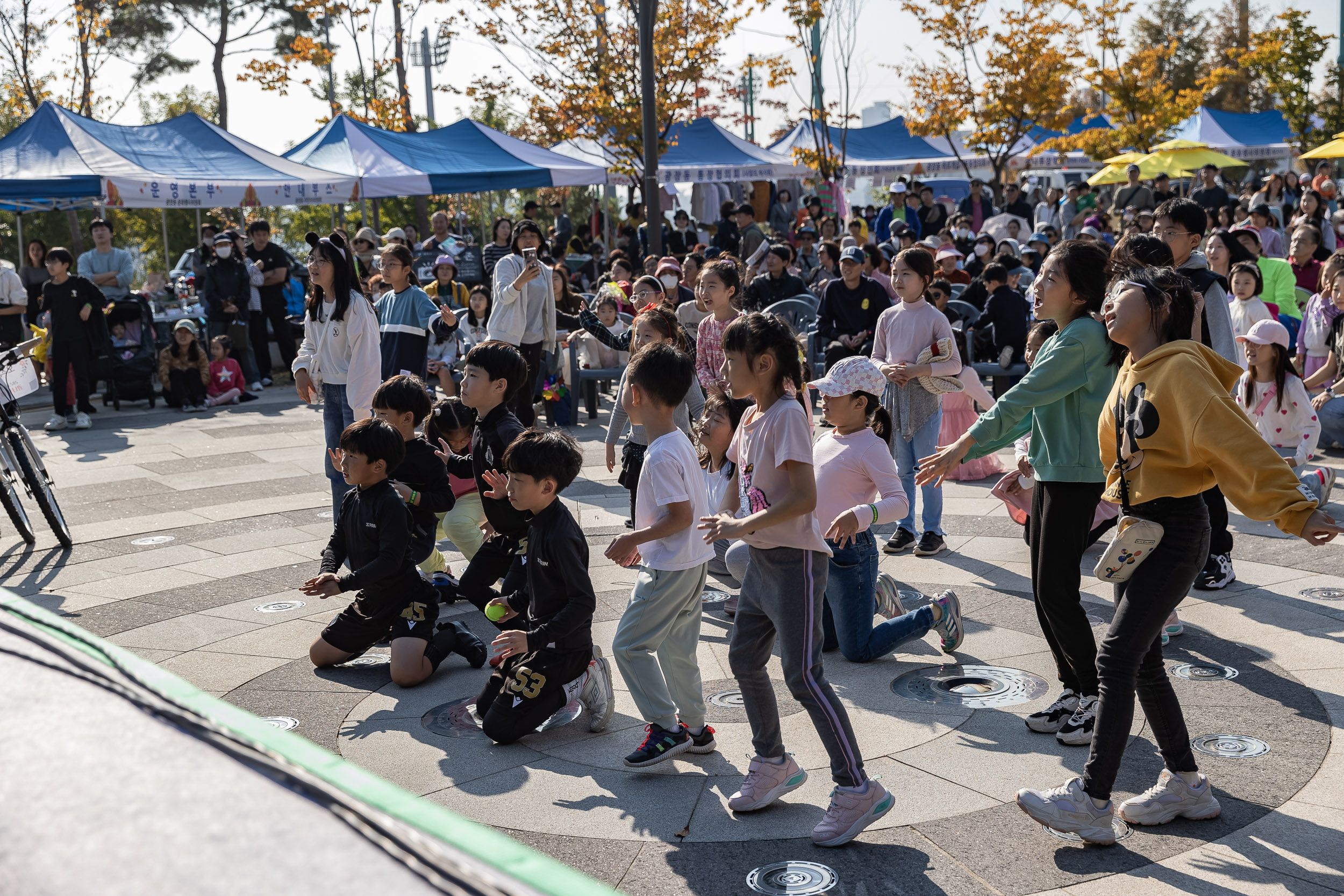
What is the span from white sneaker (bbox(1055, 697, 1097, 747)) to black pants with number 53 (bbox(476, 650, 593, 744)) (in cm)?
182

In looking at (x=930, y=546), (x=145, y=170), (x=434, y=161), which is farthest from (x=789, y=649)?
(x=434, y=161)

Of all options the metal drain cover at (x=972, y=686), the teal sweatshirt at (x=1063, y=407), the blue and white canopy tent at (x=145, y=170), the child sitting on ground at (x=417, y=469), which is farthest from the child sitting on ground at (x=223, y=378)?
the teal sweatshirt at (x=1063, y=407)

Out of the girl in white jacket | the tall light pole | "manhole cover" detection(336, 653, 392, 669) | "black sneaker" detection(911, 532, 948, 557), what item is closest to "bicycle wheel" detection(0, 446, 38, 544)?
the girl in white jacket

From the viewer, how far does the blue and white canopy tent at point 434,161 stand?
64.0 ft

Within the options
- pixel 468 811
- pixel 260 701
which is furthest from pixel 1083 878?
pixel 260 701

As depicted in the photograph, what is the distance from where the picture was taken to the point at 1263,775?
4.03 meters

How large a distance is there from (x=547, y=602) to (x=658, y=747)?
70cm

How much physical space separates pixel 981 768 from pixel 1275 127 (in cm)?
3732

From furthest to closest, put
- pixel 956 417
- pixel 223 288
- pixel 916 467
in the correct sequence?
pixel 223 288 < pixel 956 417 < pixel 916 467

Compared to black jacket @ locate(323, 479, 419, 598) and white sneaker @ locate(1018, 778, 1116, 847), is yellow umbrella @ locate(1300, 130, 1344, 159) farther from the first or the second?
white sneaker @ locate(1018, 778, 1116, 847)

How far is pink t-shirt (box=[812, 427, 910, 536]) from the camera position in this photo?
509 cm

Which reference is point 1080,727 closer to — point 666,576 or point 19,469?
point 666,576

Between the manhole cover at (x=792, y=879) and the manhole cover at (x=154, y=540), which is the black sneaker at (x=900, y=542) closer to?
the manhole cover at (x=792, y=879)

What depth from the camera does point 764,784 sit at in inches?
152
